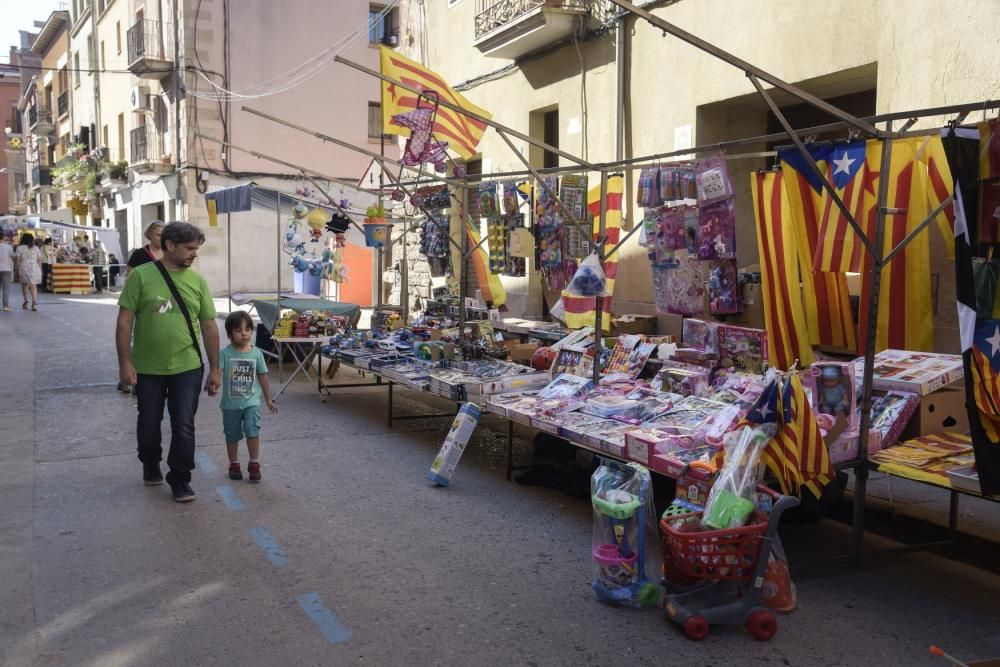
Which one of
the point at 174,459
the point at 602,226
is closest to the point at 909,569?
the point at 602,226

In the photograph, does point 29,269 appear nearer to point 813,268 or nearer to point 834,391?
point 813,268

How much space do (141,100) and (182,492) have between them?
2467 centimetres

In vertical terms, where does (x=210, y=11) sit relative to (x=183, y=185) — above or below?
above

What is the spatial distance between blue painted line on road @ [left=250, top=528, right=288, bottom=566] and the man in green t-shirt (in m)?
0.87

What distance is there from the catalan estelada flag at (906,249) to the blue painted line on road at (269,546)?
4057 mm

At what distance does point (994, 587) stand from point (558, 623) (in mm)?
2396

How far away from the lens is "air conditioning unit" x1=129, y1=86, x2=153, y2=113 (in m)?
26.7

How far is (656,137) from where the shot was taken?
31.1ft

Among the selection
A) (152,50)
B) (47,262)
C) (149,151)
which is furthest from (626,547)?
(47,262)

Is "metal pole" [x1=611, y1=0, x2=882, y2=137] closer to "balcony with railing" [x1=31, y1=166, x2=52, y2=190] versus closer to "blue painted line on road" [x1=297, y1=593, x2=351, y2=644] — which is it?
"blue painted line on road" [x1=297, y1=593, x2=351, y2=644]

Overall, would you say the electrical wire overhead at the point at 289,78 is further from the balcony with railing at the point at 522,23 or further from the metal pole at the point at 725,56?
the metal pole at the point at 725,56

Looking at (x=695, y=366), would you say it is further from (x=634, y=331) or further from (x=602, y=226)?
(x=634, y=331)

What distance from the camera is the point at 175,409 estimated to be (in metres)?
5.87

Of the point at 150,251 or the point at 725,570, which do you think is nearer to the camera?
the point at 725,570
